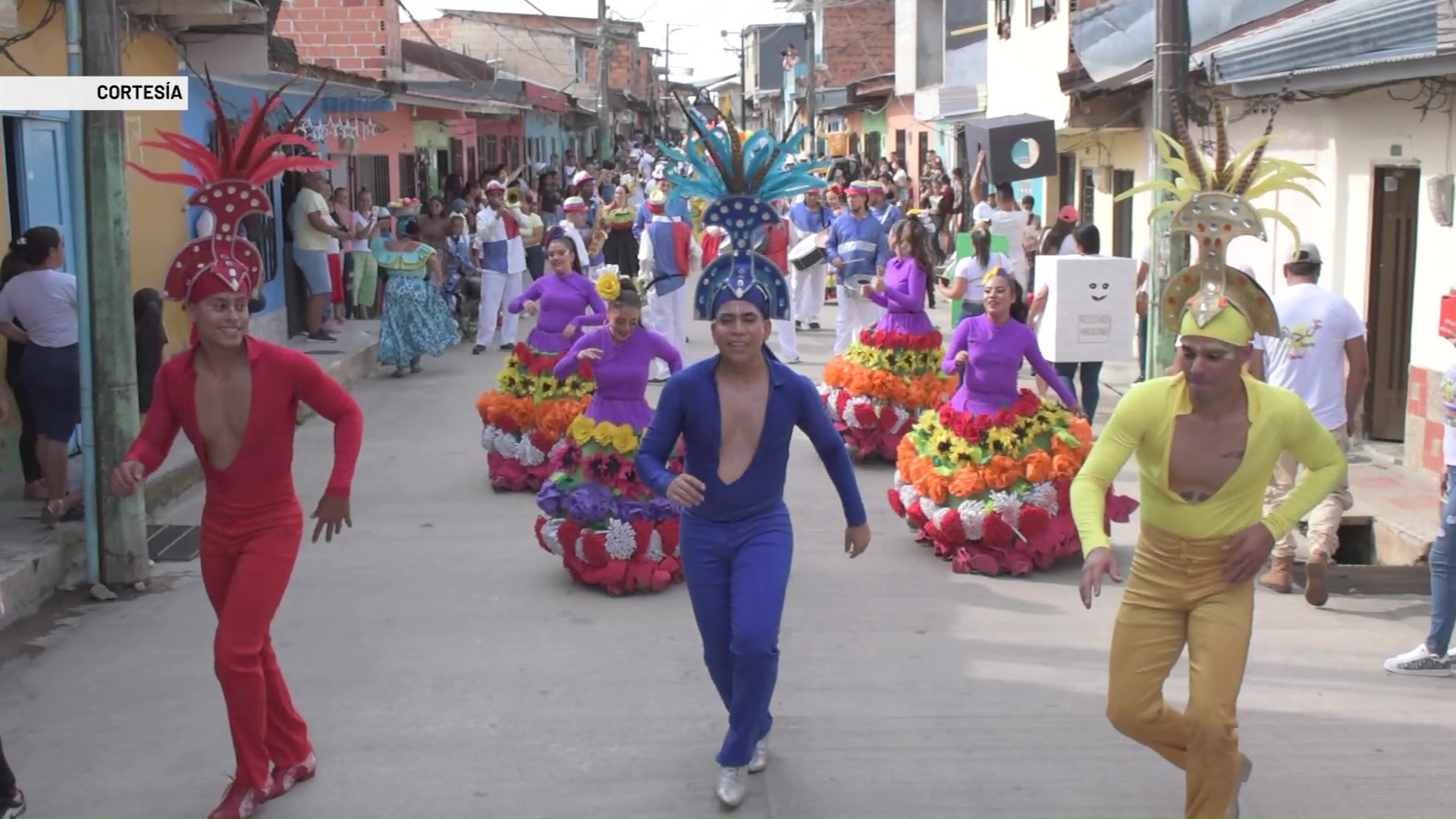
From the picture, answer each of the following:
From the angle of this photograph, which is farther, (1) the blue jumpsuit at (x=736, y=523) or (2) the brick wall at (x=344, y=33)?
(2) the brick wall at (x=344, y=33)

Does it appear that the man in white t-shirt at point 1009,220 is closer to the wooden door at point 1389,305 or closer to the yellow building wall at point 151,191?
the wooden door at point 1389,305

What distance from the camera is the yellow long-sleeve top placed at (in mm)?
4645

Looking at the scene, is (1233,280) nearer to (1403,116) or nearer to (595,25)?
(1403,116)

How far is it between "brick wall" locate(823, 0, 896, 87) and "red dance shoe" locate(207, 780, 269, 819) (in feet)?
163

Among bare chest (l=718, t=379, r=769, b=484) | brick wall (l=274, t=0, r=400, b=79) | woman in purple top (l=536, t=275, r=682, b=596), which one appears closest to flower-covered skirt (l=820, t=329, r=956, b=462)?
woman in purple top (l=536, t=275, r=682, b=596)

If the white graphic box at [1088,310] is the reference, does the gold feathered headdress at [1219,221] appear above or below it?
above

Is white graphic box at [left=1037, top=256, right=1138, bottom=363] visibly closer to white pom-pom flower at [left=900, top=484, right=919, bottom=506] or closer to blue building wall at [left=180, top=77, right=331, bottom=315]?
white pom-pom flower at [left=900, top=484, right=919, bottom=506]

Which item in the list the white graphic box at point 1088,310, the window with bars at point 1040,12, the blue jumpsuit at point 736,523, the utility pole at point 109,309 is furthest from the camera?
the window with bars at point 1040,12

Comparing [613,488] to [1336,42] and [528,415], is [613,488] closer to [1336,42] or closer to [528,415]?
[528,415]

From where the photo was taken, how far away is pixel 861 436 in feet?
38.0

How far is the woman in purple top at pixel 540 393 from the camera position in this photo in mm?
10484

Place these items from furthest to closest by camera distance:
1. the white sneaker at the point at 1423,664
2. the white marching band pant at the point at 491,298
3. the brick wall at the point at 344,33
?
1. the brick wall at the point at 344,33
2. the white marching band pant at the point at 491,298
3. the white sneaker at the point at 1423,664

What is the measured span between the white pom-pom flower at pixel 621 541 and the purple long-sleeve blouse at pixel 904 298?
12.4ft

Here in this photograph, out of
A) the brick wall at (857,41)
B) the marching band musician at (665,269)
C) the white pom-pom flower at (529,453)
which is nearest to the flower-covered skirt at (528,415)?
the white pom-pom flower at (529,453)
